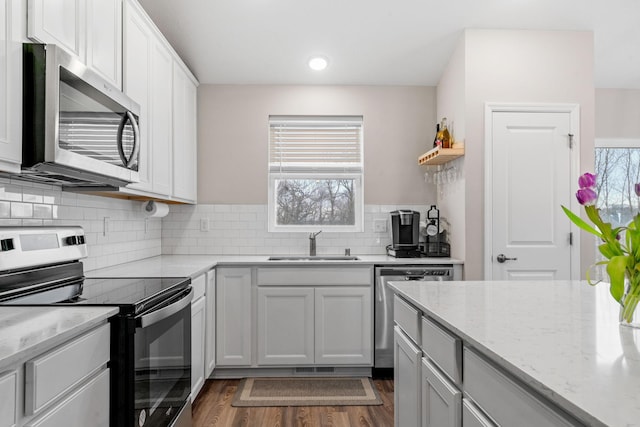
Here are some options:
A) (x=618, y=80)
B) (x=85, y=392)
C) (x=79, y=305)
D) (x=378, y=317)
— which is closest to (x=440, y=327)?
(x=85, y=392)

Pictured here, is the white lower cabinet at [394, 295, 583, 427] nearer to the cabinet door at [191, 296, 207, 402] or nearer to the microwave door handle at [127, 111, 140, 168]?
the cabinet door at [191, 296, 207, 402]

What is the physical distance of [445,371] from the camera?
1286 millimetres

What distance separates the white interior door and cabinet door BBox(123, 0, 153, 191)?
2.30 m

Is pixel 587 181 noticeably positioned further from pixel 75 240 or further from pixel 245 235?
pixel 245 235

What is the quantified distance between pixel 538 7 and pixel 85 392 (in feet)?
10.9

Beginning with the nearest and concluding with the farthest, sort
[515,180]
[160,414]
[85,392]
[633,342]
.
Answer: [633,342] < [85,392] < [160,414] < [515,180]

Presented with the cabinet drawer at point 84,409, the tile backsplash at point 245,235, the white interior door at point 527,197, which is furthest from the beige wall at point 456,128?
the cabinet drawer at point 84,409

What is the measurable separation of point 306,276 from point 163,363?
1.50 m

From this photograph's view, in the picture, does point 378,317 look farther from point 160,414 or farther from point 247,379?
point 160,414

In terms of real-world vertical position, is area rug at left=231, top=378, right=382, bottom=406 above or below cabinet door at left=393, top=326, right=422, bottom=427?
below

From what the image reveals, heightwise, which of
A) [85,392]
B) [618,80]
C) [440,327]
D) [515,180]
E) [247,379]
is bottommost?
[247,379]

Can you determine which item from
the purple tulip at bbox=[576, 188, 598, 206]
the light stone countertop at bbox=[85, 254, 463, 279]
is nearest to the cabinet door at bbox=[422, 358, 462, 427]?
the purple tulip at bbox=[576, 188, 598, 206]

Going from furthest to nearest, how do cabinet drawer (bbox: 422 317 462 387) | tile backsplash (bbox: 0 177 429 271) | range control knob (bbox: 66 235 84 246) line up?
tile backsplash (bbox: 0 177 429 271) < range control knob (bbox: 66 235 84 246) < cabinet drawer (bbox: 422 317 462 387)

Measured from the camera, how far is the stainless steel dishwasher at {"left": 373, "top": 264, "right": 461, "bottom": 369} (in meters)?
3.18
